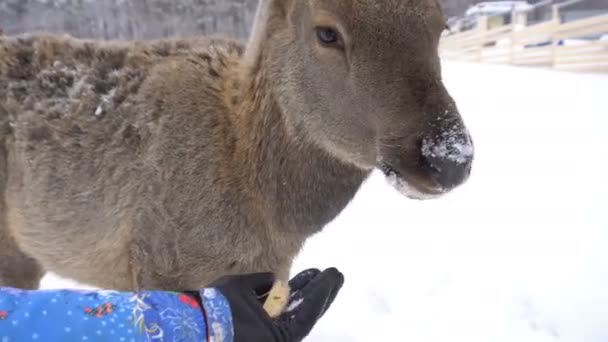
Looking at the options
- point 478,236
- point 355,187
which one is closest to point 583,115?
point 478,236

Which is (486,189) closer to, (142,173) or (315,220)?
(315,220)

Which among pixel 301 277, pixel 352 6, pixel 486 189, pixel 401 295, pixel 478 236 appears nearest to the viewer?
pixel 301 277

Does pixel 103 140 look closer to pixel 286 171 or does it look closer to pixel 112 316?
pixel 286 171

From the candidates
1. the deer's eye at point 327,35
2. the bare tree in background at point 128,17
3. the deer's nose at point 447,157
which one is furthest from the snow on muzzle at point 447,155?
the bare tree in background at point 128,17

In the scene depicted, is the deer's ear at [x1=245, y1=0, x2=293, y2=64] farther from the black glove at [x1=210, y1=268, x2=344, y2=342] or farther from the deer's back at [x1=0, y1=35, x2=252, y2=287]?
the black glove at [x1=210, y1=268, x2=344, y2=342]

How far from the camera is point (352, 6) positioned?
2.93 meters

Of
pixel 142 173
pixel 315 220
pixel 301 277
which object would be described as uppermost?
pixel 142 173

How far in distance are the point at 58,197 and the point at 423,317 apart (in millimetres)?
3291

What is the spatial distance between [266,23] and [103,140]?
1313 mm

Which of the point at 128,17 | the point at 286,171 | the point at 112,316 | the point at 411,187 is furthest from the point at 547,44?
the point at 128,17

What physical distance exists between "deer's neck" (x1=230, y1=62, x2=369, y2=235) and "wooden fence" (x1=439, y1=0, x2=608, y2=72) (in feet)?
25.7

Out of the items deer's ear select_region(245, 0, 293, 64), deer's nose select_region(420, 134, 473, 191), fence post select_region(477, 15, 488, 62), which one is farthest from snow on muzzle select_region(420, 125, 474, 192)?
fence post select_region(477, 15, 488, 62)

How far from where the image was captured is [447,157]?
8.38 feet

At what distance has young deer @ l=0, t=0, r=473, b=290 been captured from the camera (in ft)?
9.77
